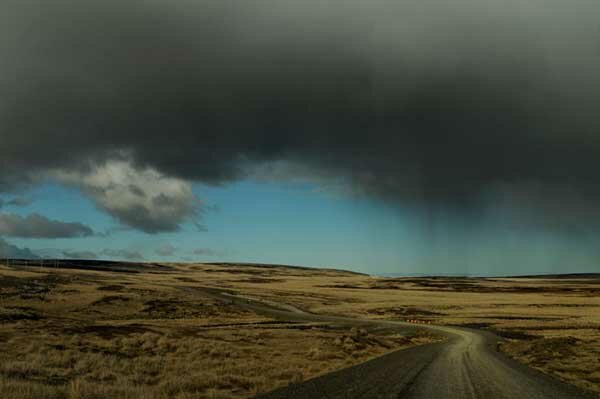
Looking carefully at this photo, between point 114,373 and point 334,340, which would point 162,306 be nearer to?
point 334,340

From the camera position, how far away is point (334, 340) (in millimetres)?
40844

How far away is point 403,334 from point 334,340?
16.8 m

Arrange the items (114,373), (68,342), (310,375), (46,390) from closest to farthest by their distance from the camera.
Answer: (46,390), (114,373), (310,375), (68,342)

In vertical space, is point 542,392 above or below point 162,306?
above

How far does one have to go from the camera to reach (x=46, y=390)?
53.5 ft

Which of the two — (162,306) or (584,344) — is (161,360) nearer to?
(584,344)

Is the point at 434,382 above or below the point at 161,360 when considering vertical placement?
above

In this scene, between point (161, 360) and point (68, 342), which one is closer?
point (161, 360)

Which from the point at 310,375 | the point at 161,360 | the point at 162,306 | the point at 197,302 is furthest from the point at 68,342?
the point at 197,302

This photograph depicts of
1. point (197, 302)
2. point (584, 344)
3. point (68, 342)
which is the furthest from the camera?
point (197, 302)

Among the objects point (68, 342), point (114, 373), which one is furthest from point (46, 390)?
point (68, 342)

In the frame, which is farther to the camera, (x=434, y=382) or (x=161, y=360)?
(x=161, y=360)

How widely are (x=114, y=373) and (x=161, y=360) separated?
17.9 ft

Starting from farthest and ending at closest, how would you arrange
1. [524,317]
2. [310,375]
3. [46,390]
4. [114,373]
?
[524,317] → [310,375] → [114,373] → [46,390]
